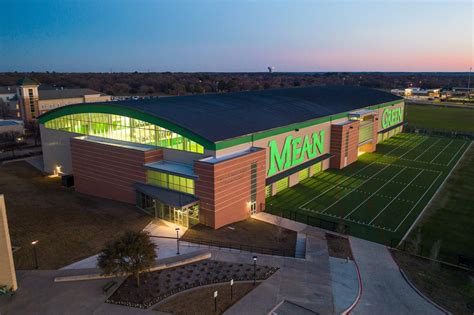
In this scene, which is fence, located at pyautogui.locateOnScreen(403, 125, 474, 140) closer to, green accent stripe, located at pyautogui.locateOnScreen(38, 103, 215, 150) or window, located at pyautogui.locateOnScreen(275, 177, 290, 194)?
window, located at pyautogui.locateOnScreen(275, 177, 290, 194)

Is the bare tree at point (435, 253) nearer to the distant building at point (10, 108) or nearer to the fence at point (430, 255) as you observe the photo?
the fence at point (430, 255)

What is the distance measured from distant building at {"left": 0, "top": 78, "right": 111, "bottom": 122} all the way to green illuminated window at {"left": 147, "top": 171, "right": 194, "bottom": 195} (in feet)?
224

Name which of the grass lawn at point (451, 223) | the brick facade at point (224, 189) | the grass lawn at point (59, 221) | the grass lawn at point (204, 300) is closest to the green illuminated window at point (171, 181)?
the brick facade at point (224, 189)

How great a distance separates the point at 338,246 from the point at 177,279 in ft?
Answer: 43.9

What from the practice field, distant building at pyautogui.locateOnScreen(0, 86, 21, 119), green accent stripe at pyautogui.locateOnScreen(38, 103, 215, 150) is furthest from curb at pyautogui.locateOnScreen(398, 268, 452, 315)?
distant building at pyautogui.locateOnScreen(0, 86, 21, 119)

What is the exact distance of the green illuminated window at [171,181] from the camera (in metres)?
35.3

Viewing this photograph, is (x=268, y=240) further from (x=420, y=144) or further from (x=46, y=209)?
(x=420, y=144)

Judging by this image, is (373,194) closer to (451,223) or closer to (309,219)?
(451,223)

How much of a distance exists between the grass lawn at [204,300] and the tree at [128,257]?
2.96m

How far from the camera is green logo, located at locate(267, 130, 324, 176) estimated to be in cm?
4412

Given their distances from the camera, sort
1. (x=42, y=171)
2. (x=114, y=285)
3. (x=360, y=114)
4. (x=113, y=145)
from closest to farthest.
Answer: (x=114, y=285)
(x=113, y=145)
(x=42, y=171)
(x=360, y=114)

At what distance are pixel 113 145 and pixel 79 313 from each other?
22.1 meters

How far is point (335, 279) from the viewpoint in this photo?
2530cm

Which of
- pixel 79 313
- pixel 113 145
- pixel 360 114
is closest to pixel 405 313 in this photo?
pixel 79 313
